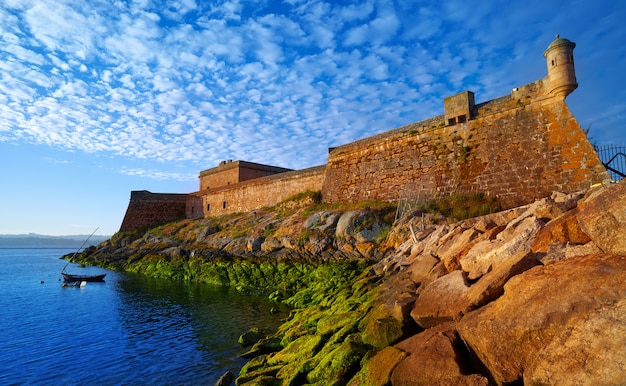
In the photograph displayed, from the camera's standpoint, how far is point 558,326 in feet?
12.6

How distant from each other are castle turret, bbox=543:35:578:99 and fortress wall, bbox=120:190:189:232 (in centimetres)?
3990

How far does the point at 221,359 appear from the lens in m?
9.45

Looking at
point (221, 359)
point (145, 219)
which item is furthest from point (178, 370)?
point (145, 219)

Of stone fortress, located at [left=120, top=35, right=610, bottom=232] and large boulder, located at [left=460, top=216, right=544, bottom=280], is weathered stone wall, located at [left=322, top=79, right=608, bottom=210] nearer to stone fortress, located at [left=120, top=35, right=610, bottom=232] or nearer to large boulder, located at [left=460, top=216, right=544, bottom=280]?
stone fortress, located at [left=120, top=35, right=610, bottom=232]

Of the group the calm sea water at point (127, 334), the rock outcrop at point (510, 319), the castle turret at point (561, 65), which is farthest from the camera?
the castle turret at point (561, 65)

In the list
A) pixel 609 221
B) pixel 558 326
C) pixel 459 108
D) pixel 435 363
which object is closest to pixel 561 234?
pixel 609 221

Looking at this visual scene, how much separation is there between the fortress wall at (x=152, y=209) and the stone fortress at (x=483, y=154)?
71.0ft

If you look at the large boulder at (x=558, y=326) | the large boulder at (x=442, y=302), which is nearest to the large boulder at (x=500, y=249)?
the large boulder at (x=442, y=302)

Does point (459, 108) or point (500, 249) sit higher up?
point (459, 108)

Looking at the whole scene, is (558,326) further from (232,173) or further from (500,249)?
(232,173)

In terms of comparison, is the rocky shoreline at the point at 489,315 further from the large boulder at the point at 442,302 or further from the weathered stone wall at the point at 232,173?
the weathered stone wall at the point at 232,173

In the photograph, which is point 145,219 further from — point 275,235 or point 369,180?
point 369,180

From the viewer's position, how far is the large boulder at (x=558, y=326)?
10.9 feet

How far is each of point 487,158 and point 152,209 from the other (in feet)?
130
